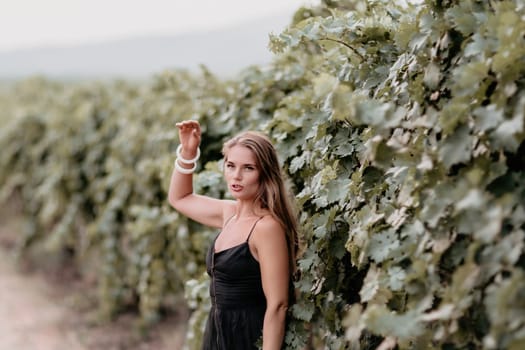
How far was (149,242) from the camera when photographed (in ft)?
16.9

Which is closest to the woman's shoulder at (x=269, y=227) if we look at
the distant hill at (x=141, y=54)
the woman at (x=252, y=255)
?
the woman at (x=252, y=255)

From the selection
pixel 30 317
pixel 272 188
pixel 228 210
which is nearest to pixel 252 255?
pixel 272 188

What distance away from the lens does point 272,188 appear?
8.18 feet

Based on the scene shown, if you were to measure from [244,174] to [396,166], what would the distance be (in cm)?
77

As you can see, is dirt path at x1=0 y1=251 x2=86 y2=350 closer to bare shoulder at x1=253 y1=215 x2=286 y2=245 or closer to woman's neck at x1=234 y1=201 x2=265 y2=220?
woman's neck at x1=234 y1=201 x2=265 y2=220

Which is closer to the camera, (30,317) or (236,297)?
(236,297)

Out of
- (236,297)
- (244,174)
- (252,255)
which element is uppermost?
(244,174)

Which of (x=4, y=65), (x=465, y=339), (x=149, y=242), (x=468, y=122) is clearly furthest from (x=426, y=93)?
(x=4, y=65)

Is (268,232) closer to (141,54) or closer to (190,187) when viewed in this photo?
(190,187)

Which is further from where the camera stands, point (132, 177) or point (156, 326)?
point (156, 326)

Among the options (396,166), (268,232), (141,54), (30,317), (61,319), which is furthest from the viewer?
(141,54)

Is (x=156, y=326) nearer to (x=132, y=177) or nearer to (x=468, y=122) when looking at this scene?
(x=132, y=177)

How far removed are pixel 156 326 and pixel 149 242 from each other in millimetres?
1373

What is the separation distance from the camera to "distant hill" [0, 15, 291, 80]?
13.6 metres
